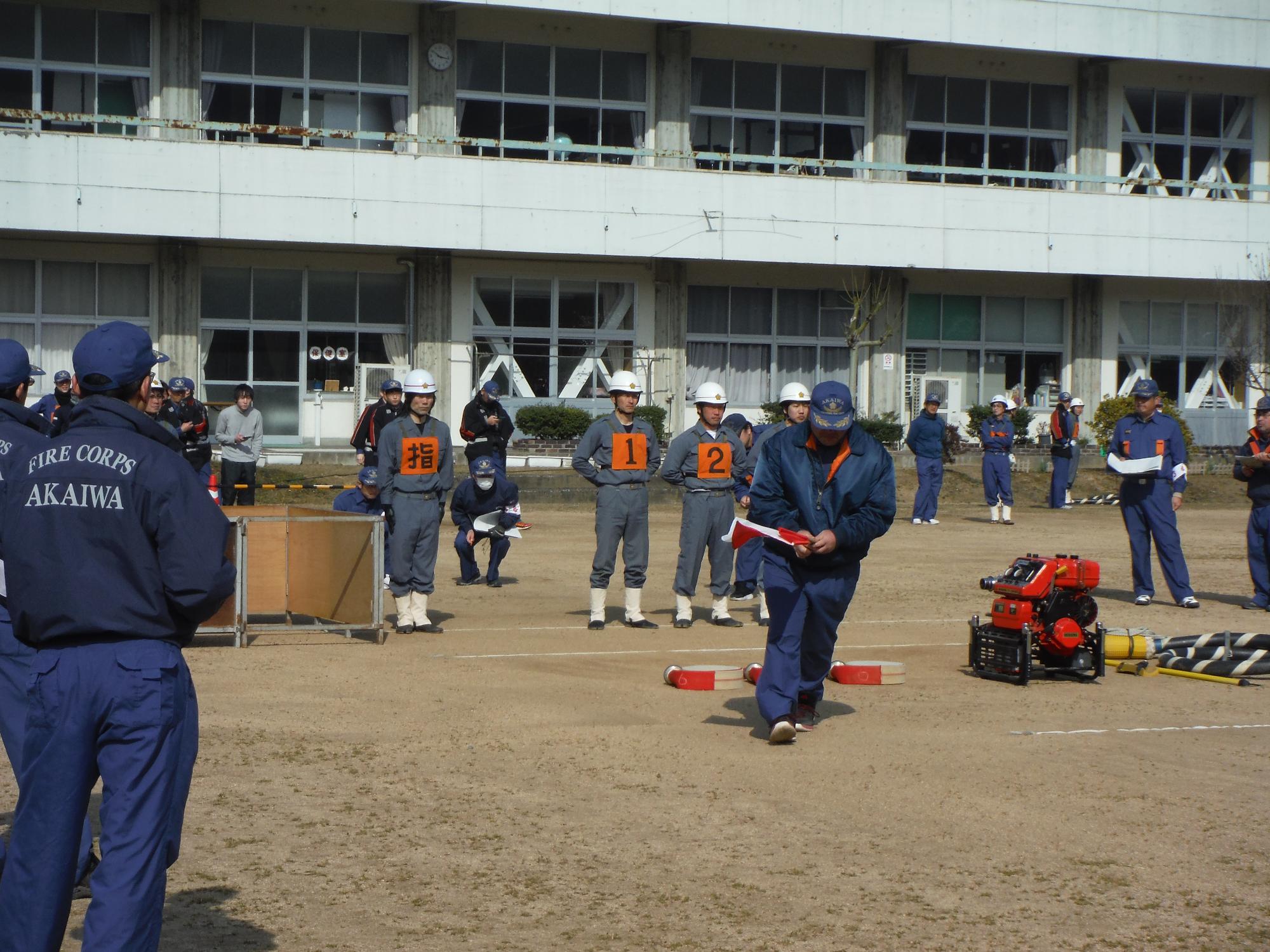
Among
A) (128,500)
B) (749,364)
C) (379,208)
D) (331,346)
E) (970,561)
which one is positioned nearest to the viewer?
(128,500)

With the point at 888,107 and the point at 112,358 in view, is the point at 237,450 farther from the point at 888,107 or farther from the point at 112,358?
the point at 888,107

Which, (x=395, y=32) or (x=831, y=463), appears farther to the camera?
(x=395, y=32)

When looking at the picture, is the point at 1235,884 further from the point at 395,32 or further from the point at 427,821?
the point at 395,32

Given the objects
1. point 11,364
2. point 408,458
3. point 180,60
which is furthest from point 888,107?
point 11,364

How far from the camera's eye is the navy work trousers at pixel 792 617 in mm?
9023

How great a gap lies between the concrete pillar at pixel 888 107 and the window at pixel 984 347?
3632 mm

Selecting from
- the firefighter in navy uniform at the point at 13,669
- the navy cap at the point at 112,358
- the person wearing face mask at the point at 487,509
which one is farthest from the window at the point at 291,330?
the navy cap at the point at 112,358

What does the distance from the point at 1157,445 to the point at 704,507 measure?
501 centimetres

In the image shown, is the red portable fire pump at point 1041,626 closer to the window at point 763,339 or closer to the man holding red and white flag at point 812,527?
the man holding red and white flag at point 812,527

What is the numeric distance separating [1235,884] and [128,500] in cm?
475

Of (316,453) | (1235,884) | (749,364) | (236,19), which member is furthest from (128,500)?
(749,364)

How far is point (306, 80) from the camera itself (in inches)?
1363

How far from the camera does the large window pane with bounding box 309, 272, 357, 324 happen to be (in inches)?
1377

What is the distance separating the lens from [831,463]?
30.3 ft
